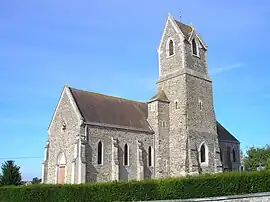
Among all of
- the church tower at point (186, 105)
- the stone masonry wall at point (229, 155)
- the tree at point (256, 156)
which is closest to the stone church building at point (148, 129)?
the church tower at point (186, 105)

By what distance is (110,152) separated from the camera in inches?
1277

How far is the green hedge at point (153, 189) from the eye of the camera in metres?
18.0

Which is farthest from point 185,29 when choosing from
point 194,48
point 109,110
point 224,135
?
point 224,135

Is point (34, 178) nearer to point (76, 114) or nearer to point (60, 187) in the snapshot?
point (76, 114)

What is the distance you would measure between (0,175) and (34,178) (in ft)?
64.0

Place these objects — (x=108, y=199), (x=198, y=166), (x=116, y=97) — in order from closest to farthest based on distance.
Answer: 1. (x=108, y=199)
2. (x=198, y=166)
3. (x=116, y=97)

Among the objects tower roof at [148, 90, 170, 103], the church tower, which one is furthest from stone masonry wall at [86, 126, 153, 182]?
tower roof at [148, 90, 170, 103]

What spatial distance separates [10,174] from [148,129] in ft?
48.3

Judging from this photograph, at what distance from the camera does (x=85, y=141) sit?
101 feet

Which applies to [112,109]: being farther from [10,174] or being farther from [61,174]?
[10,174]

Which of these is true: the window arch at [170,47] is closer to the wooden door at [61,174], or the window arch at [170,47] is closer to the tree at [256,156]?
the wooden door at [61,174]

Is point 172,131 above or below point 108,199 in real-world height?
above

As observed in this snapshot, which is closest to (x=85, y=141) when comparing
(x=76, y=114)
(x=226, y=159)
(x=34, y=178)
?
(x=76, y=114)

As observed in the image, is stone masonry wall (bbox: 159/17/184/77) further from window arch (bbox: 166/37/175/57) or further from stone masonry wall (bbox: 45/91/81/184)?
stone masonry wall (bbox: 45/91/81/184)
